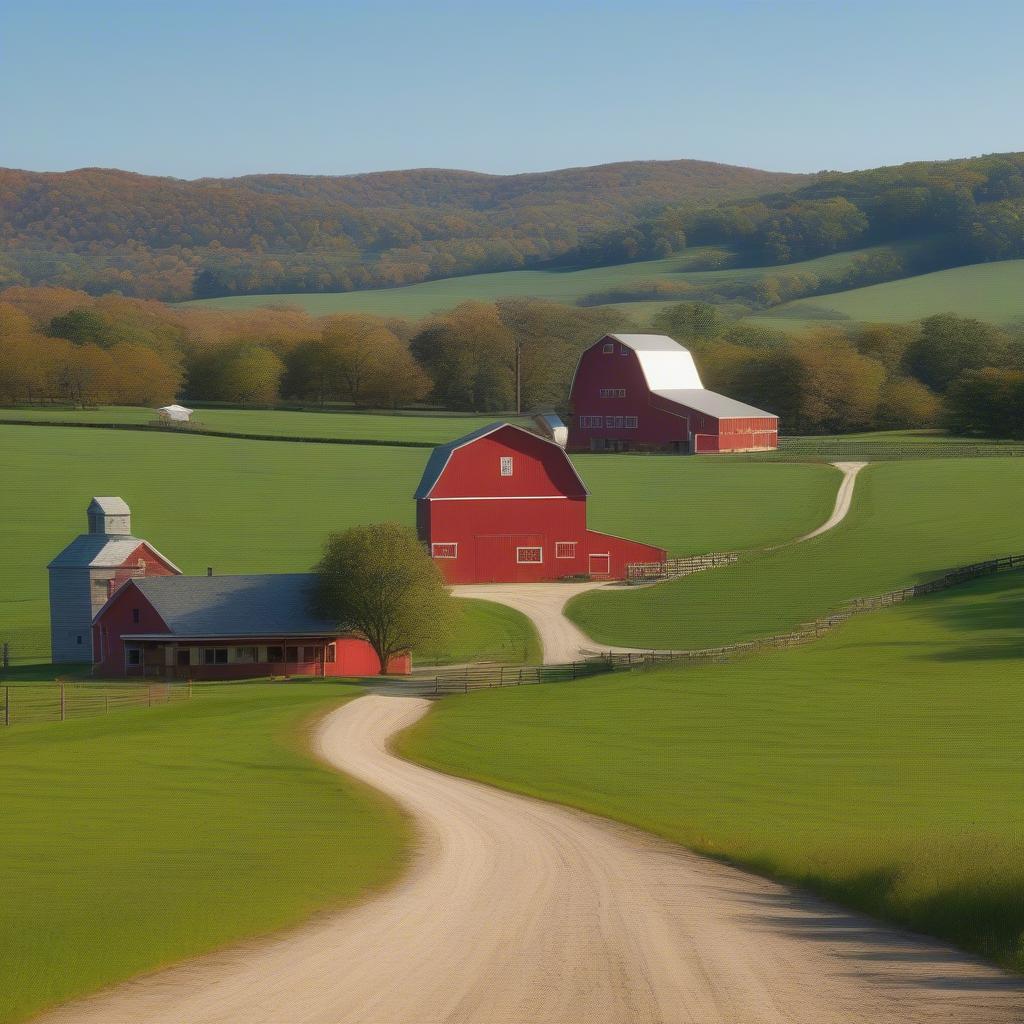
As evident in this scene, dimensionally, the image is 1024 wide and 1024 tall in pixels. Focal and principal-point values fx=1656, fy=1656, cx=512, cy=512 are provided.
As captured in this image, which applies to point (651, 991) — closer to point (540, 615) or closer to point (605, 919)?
point (605, 919)

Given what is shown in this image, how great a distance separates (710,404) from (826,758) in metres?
85.0

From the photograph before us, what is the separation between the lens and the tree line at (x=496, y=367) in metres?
131

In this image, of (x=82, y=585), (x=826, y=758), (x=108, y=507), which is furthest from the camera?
(x=108, y=507)

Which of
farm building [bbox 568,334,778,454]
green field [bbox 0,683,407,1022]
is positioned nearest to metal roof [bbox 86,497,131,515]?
green field [bbox 0,683,407,1022]

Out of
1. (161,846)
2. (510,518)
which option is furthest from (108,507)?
(161,846)

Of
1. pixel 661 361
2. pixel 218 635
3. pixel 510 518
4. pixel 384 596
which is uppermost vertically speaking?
pixel 661 361

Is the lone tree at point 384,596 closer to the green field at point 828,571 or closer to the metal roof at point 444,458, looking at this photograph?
the green field at point 828,571

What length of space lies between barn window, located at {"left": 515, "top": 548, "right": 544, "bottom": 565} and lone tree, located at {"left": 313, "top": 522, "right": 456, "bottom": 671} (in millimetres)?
15796

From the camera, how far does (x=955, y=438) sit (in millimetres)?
121250

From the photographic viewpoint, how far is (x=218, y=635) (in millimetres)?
52125

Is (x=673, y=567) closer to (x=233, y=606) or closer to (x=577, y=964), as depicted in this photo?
(x=233, y=606)

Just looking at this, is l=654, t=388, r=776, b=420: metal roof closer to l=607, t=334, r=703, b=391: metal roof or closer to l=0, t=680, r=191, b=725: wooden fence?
l=607, t=334, r=703, b=391: metal roof

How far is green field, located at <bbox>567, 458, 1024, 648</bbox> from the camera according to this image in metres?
55.9

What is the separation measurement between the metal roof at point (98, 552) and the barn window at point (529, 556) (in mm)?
17059
